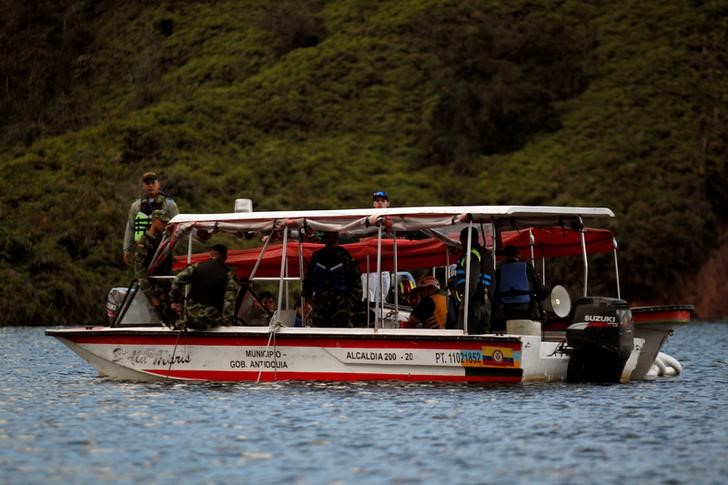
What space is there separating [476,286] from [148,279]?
4734 mm

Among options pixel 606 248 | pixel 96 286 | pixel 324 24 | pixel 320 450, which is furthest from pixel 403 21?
pixel 320 450

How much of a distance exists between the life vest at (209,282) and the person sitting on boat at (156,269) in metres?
0.75

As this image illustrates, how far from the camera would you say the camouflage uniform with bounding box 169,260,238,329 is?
1927cm

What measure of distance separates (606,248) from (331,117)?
161ft

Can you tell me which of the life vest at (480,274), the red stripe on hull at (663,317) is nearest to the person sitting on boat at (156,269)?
the life vest at (480,274)

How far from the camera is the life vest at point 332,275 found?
64.0 ft

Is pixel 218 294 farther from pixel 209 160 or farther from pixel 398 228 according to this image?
pixel 209 160

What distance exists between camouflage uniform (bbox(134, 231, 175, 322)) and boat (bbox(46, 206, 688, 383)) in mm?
193

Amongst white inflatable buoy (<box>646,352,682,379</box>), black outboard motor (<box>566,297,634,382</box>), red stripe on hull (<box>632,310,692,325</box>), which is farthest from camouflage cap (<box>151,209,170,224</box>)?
white inflatable buoy (<box>646,352,682,379</box>)

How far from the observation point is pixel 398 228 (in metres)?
19.1

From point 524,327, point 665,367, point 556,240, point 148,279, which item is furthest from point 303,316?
point 665,367

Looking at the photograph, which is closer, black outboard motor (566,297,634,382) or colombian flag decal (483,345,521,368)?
colombian flag decal (483,345,521,368)

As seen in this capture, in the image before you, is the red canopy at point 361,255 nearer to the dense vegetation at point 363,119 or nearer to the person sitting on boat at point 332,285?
the person sitting on boat at point 332,285

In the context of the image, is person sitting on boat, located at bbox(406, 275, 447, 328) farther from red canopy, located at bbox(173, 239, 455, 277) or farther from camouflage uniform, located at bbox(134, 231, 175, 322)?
camouflage uniform, located at bbox(134, 231, 175, 322)
